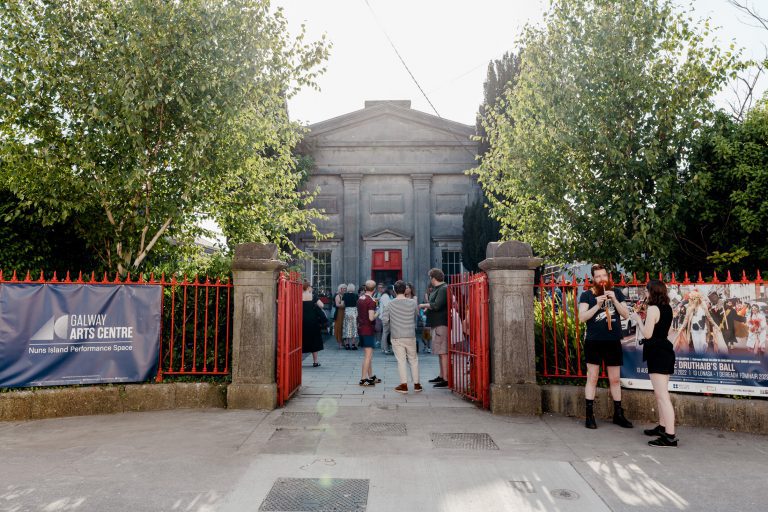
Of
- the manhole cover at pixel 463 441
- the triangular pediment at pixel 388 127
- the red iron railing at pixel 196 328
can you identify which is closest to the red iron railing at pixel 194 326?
the red iron railing at pixel 196 328

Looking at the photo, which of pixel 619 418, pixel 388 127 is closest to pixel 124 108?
pixel 619 418

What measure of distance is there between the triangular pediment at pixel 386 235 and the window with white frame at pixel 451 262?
182 cm

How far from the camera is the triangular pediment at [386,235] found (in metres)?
22.0

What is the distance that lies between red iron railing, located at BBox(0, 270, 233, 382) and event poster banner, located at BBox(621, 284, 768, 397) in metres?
5.50

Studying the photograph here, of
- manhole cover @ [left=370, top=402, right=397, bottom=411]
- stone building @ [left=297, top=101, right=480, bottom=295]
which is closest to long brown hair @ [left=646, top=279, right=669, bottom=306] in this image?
manhole cover @ [left=370, top=402, right=397, bottom=411]

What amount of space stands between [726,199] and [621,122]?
204cm

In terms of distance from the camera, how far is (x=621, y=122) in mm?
8641

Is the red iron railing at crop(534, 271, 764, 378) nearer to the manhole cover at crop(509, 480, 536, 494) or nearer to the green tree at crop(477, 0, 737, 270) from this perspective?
the green tree at crop(477, 0, 737, 270)

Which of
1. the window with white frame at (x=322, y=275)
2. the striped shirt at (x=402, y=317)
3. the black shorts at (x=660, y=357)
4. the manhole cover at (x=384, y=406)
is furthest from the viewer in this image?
the window with white frame at (x=322, y=275)

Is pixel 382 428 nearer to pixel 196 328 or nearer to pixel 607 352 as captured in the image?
pixel 607 352

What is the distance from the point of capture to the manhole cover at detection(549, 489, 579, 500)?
13.4 ft

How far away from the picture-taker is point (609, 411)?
666 centimetres

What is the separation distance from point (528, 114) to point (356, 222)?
12174mm

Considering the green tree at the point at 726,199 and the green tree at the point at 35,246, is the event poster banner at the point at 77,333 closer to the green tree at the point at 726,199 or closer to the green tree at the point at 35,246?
the green tree at the point at 35,246
